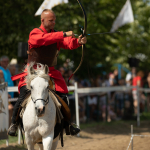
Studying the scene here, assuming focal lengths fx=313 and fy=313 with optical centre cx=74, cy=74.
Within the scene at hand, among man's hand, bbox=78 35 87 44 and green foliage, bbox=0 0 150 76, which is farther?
green foliage, bbox=0 0 150 76

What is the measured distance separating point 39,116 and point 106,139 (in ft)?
15.8

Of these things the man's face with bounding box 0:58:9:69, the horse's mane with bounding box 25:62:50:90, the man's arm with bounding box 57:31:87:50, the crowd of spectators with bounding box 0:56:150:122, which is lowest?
the crowd of spectators with bounding box 0:56:150:122

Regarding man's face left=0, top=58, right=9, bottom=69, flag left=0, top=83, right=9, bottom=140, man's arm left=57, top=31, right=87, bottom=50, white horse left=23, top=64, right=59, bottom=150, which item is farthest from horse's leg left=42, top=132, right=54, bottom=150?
man's face left=0, top=58, right=9, bottom=69

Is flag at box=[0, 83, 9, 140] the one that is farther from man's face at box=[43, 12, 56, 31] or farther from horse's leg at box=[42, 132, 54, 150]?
horse's leg at box=[42, 132, 54, 150]

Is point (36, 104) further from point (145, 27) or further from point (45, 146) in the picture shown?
point (145, 27)

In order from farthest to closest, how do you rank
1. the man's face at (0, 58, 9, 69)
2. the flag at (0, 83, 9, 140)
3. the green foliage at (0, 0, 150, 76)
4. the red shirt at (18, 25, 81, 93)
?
1. the green foliage at (0, 0, 150, 76)
2. the man's face at (0, 58, 9, 69)
3. the flag at (0, 83, 9, 140)
4. the red shirt at (18, 25, 81, 93)

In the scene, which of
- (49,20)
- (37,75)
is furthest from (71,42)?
(37,75)

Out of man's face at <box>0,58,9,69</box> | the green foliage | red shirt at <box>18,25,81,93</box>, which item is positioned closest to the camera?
red shirt at <box>18,25,81,93</box>

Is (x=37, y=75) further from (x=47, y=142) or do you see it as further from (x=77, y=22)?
(x=77, y=22)

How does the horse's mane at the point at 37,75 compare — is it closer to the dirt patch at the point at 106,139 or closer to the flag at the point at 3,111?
the flag at the point at 3,111

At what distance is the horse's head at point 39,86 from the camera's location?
14.3 ft

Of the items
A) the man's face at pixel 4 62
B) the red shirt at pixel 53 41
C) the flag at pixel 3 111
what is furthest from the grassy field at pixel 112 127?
the red shirt at pixel 53 41

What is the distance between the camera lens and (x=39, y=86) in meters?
4.48

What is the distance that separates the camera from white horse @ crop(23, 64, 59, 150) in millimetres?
4551
